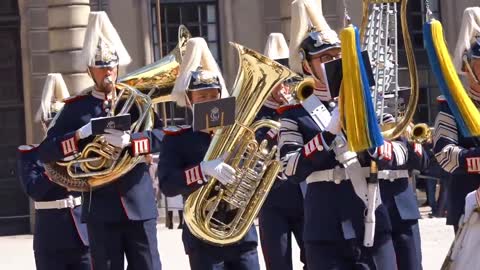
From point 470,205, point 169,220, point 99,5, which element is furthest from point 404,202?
point 99,5

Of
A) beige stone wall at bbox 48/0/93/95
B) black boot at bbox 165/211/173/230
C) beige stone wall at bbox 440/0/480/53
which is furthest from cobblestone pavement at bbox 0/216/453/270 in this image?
beige stone wall at bbox 440/0/480/53

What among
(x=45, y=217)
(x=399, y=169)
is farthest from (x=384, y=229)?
(x=45, y=217)

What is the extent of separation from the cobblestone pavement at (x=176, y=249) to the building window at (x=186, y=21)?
269 cm

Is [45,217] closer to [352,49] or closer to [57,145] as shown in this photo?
[57,145]

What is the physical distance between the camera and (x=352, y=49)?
720 cm

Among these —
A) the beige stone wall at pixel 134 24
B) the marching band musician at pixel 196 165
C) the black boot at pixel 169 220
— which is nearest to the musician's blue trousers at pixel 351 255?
the marching band musician at pixel 196 165

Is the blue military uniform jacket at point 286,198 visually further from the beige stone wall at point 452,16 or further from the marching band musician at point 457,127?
the beige stone wall at point 452,16

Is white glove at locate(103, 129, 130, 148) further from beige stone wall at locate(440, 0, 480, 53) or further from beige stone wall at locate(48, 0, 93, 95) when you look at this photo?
beige stone wall at locate(440, 0, 480, 53)

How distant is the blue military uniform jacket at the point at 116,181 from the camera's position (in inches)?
366

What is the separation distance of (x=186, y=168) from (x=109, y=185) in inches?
35.7

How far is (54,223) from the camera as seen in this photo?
10.4 m

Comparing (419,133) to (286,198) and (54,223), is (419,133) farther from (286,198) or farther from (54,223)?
(54,223)

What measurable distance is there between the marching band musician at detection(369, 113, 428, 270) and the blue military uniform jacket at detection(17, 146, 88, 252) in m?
2.76

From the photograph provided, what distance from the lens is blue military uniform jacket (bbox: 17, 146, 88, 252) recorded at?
1032cm
